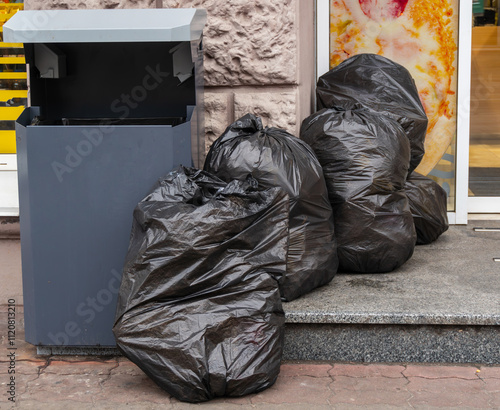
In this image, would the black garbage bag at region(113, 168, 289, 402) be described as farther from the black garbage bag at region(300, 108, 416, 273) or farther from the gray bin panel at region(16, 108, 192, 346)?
the black garbage bag at region(300, 108, 416, 273)

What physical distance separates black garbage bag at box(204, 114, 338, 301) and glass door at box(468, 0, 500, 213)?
A: 1946mm

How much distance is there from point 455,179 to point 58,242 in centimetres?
280

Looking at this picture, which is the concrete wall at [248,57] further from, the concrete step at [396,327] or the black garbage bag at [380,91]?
the concrete step at [396,327]

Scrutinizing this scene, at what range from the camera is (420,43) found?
4.75 metres

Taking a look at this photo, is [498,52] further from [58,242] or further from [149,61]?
[58,242]

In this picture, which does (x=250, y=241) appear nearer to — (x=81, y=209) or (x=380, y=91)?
(x=81, y=209)

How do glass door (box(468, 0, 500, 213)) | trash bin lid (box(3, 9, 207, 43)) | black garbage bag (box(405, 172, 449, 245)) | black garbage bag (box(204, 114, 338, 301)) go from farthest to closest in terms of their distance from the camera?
glass door (box(468, 0, 500, 213)) < black garbage bag (box(405, 172, 449, 245)) < black garbage bag (box(204, 114, 338, 301)) < trash bin lid (box(3, 9, 207, 43))

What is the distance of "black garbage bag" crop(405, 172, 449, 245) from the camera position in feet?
13.9

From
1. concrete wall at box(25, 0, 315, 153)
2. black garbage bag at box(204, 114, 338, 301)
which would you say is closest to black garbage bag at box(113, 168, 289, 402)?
black garbage bag at box(204, 114, 338, 301)

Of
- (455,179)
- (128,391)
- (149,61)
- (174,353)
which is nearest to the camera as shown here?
(174,353)

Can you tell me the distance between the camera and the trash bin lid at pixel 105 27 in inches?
119

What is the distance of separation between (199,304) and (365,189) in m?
1.20

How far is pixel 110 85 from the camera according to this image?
11.8 feet

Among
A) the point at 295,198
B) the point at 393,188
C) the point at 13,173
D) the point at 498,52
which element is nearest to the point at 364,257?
the point at 393,188
